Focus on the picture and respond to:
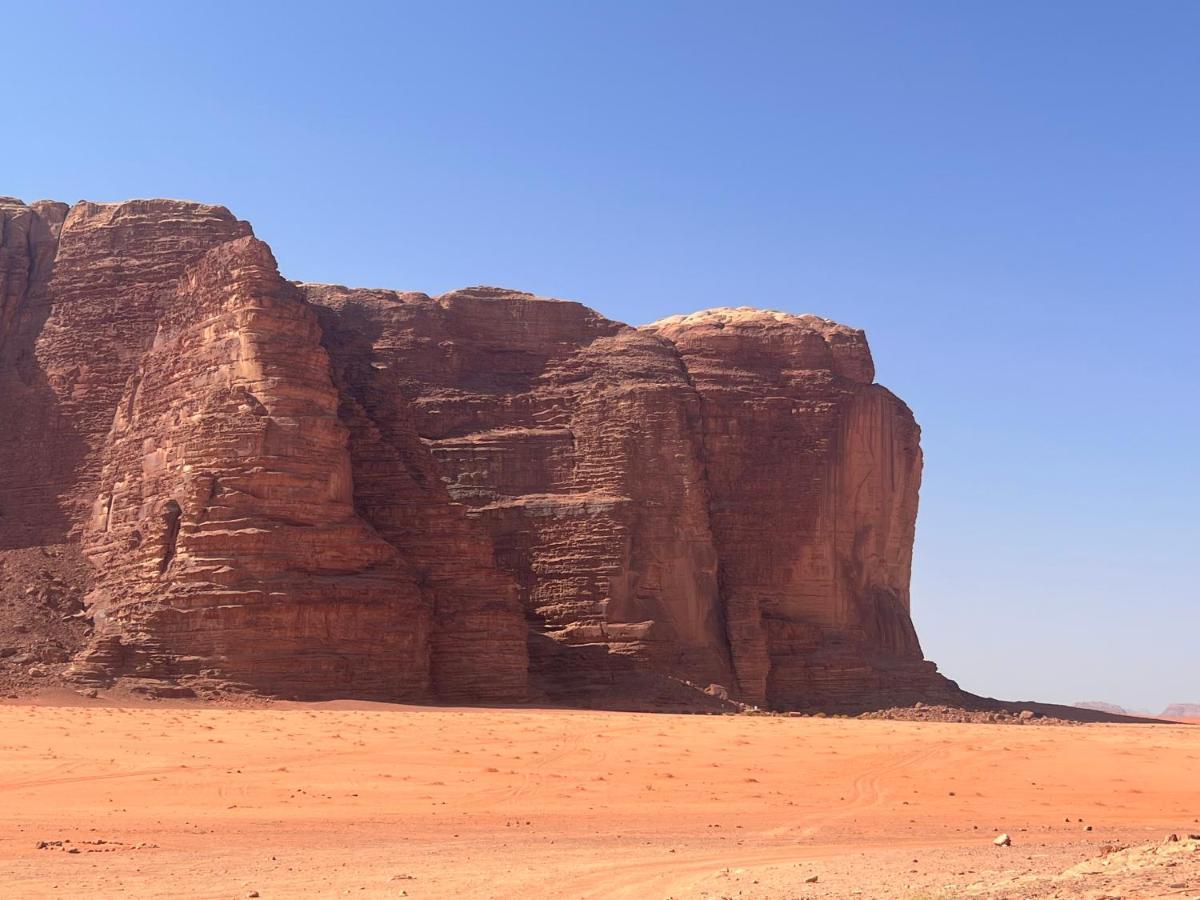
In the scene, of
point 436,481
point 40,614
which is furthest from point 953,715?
point 40,614

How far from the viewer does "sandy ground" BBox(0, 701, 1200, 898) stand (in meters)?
12.4

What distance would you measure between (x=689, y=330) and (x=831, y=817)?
39.4 metres

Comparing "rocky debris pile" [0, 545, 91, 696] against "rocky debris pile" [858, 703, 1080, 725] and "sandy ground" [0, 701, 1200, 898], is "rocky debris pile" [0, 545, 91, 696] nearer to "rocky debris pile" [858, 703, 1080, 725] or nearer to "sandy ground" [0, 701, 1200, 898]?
"sandy ground" [0, 701, 1200, 898]

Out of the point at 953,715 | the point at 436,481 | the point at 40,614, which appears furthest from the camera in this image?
the point at 953,715

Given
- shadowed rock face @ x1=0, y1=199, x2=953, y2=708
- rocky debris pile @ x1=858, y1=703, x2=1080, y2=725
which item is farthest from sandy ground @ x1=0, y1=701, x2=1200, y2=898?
rocky debris pile @ x1=858, y1=703, x2=1080, y2=725

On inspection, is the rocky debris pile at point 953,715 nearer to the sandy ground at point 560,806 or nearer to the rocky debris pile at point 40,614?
the sandy ground at point 560,806

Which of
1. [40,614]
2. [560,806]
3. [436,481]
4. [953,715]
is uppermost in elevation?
[436,481]

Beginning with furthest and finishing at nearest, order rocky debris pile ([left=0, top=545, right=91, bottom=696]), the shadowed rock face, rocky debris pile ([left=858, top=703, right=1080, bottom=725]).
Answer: rocky debris pile ([left=858, top=703, right=1080, bottom=725]) < the shadowed rock face < rocky debris pile ([left=0, top=545, right=91, bottom=696])

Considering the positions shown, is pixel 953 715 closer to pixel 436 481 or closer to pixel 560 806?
pixel 436 481

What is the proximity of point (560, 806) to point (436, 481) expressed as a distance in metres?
24.5

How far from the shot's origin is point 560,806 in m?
18.9

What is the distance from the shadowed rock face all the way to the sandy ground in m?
5.35

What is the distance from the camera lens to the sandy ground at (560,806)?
12422mm

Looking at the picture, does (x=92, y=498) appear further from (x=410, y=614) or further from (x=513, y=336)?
(x=513, y=336)
